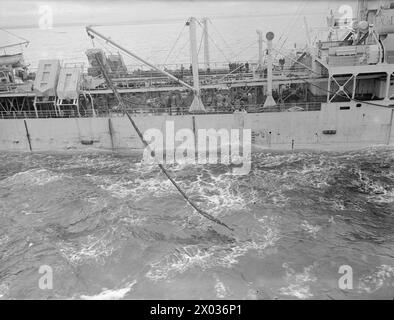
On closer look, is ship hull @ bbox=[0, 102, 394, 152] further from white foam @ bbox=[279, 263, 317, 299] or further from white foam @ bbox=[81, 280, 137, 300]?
white foam @ bbox=[81, 280, 137, 300]

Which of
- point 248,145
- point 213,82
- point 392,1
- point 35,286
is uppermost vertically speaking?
point 392,1

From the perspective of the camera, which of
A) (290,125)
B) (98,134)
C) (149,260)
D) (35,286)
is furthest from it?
(98,134)

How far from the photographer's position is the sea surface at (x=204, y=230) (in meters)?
16.1

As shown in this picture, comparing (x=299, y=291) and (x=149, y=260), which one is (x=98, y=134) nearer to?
(x=149, y=260)

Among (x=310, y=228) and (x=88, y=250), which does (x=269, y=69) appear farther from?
(x=88, y=250)

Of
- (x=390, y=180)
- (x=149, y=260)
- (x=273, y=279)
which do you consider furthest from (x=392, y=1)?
(x=149, y=260)

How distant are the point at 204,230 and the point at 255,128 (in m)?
14.2

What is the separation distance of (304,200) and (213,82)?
16658 millimetres

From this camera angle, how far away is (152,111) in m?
36.4

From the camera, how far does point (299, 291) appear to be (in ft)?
50.4

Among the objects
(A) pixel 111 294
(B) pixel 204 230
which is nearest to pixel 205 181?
(B) pixel 204 230

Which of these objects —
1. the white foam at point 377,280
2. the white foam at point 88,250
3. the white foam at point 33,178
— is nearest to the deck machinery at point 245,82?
the white foam at point 33,178

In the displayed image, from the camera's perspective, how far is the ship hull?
101 feet

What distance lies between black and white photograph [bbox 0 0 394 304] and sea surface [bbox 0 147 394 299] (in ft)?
0.30
